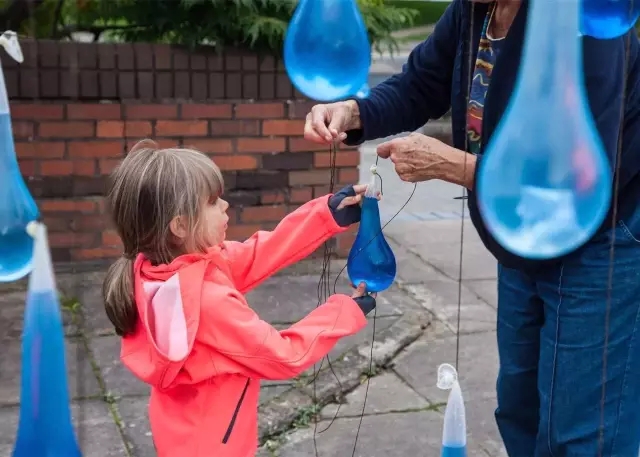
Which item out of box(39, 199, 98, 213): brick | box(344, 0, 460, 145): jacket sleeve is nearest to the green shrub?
box(39, 199, 98, 213): brick

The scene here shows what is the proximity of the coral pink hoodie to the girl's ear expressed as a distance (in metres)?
0.06

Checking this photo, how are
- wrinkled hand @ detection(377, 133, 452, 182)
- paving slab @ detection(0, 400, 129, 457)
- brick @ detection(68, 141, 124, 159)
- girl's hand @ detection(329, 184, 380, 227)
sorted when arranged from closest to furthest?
wrinkled hand @ detection(377, 133, 452, 182), girl's hand @ detection(329, 184, 380, 227), paving slab @ detection(0, 400, 129, 457), brick @ detection(68, 141, 124, 159)

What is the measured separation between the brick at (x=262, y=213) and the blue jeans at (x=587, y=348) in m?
2.82

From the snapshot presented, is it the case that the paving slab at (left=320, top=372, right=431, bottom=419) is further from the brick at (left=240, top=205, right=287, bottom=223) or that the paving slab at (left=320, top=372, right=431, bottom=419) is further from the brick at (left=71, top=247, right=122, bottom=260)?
the brick at (left=71, top=247, right=122, bottom=260)

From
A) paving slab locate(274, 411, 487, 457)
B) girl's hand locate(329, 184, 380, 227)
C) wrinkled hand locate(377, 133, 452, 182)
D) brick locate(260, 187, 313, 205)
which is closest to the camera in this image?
wrinkled hand locate(377, 133, 452, 182)

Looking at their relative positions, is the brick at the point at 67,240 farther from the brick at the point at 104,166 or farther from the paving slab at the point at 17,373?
the paving slab at the point at 17,373

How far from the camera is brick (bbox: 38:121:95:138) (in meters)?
4.25

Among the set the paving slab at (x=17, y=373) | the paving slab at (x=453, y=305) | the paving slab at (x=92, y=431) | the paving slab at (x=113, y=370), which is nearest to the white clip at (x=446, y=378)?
the paving slab at (x=92, y=431)

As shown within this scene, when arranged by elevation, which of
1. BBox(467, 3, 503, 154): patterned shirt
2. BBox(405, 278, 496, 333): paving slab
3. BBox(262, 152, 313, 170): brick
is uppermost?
BBox(467, 3, 503, 154): patterned shirt

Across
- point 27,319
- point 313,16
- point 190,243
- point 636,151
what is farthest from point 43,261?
point 636,151

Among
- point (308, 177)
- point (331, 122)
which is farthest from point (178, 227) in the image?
point (308, 177)

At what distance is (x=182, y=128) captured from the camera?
175 inches

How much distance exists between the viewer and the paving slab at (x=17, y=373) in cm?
312

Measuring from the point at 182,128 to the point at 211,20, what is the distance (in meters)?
0.59
